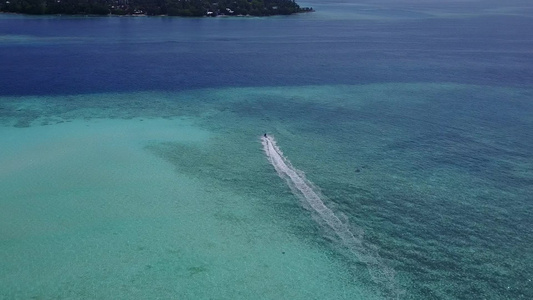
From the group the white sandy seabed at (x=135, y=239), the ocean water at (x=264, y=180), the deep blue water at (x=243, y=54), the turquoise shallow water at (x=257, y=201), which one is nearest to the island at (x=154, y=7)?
the deep blue water at (x=243, y=54)

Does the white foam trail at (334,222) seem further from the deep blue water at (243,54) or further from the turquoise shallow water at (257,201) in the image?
the deep blue water at (243,54)

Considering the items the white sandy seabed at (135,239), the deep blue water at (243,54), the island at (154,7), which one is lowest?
the white sandy seabed at (135,239)

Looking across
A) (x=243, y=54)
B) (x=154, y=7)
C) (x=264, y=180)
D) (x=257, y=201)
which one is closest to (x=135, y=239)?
(x=257, y=201)

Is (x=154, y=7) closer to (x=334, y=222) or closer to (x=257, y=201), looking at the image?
(x=257, y=201)

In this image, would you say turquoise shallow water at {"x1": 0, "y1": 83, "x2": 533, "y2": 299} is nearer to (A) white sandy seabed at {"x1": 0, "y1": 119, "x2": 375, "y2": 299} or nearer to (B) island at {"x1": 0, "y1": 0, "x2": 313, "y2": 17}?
(A) white sandy seabed at {"x1": 0, "y1": 119, "x2": 375, "y2": 299}

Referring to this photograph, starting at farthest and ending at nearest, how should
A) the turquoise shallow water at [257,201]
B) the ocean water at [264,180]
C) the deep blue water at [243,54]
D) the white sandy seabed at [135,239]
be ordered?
the deep blue water at [243,54]
the ocean water at [264,180]
the turquoise shallow water at [257,201]
the white sandy seabed at [135,239]

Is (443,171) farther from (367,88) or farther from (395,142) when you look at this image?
(367,88)
